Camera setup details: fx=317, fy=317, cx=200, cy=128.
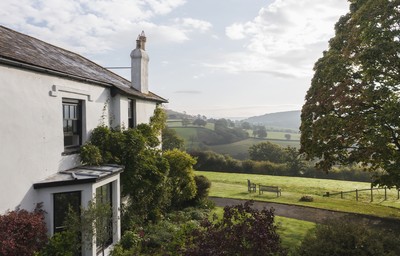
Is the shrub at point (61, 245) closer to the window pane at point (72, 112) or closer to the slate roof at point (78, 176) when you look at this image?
the slate roof at point (78, 176)

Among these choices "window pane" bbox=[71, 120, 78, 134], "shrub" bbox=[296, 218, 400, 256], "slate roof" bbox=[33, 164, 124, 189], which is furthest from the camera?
"window pane" bbox=[71, 120, 78, 134]

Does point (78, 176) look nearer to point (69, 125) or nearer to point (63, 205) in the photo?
point (63, 205)

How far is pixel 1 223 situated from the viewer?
8367 mm

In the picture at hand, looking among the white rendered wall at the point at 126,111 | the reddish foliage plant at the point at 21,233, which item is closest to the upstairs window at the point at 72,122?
the white rendered wall at the point at 126,111

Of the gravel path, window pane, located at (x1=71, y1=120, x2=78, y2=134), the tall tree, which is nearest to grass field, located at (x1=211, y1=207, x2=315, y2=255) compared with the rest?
the gravel path

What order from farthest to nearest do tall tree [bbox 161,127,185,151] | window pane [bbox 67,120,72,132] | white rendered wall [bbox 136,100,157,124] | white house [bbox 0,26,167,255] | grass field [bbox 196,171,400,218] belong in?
tall tree [bbox 161,127,185,151]
grass field [bbox 196,171,400,218]
white rendered wall [bbox 136,100,157,124]
window pane [bbox 67,120,72,132]
white house [bbox 0,26,167,255]

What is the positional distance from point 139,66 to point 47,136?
32.5 feet

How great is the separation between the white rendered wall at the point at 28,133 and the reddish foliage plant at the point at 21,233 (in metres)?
0.52

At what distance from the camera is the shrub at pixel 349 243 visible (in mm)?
8961

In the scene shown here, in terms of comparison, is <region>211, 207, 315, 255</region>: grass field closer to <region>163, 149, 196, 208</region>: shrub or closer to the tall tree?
<region>163, 149, 196, 208</region>: shrub

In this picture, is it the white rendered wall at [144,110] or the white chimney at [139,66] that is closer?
the white rendered wall at [144,110]

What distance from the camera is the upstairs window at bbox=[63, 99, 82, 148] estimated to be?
1249cm

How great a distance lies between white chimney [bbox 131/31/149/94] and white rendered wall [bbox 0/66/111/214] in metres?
7.74

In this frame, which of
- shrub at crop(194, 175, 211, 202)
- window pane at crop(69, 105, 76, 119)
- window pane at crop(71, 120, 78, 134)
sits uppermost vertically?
window pane at crop(69, 105, 76, 119)
